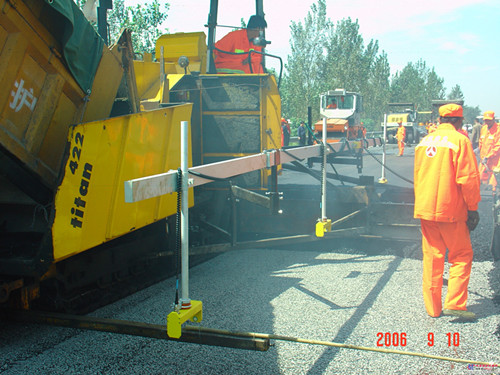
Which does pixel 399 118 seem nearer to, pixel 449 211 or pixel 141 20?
pixel 141 20

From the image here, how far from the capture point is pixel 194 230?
19.2ft

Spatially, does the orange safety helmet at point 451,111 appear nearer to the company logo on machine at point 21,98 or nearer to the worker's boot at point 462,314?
the worker's boot at point 462,314

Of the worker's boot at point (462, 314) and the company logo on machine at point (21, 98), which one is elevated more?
the company logo on machine at point (21, 98)

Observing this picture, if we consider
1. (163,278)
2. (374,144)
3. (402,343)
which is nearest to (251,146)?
(163,278)

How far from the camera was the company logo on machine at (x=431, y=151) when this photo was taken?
167 inches

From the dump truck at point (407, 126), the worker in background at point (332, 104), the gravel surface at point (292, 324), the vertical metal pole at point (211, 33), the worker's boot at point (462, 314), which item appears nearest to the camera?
the gravel surface at point (292, 324)

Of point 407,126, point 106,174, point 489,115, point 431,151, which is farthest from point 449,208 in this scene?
point 407,126

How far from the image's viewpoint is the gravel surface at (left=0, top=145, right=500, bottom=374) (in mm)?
3348

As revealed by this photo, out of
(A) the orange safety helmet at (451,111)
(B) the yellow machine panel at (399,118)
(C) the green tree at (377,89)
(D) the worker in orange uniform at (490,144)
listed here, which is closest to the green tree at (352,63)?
(C) the green tree at (377,89)

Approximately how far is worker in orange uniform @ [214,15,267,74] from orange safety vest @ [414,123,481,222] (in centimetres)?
364

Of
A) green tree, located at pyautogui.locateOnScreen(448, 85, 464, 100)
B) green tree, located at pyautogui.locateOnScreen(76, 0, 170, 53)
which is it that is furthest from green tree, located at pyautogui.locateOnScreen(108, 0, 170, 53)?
green tree, located at pyautogui.locateOnScreen(448, 85, 464, 100)

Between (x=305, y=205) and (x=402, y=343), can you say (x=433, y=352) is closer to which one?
(x=402, y=343)

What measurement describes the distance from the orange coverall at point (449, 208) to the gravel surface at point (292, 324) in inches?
9.6

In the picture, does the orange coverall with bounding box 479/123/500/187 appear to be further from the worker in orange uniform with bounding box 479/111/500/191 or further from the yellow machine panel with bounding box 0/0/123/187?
the yellow machine panel with bounding box 0/0/123/187
